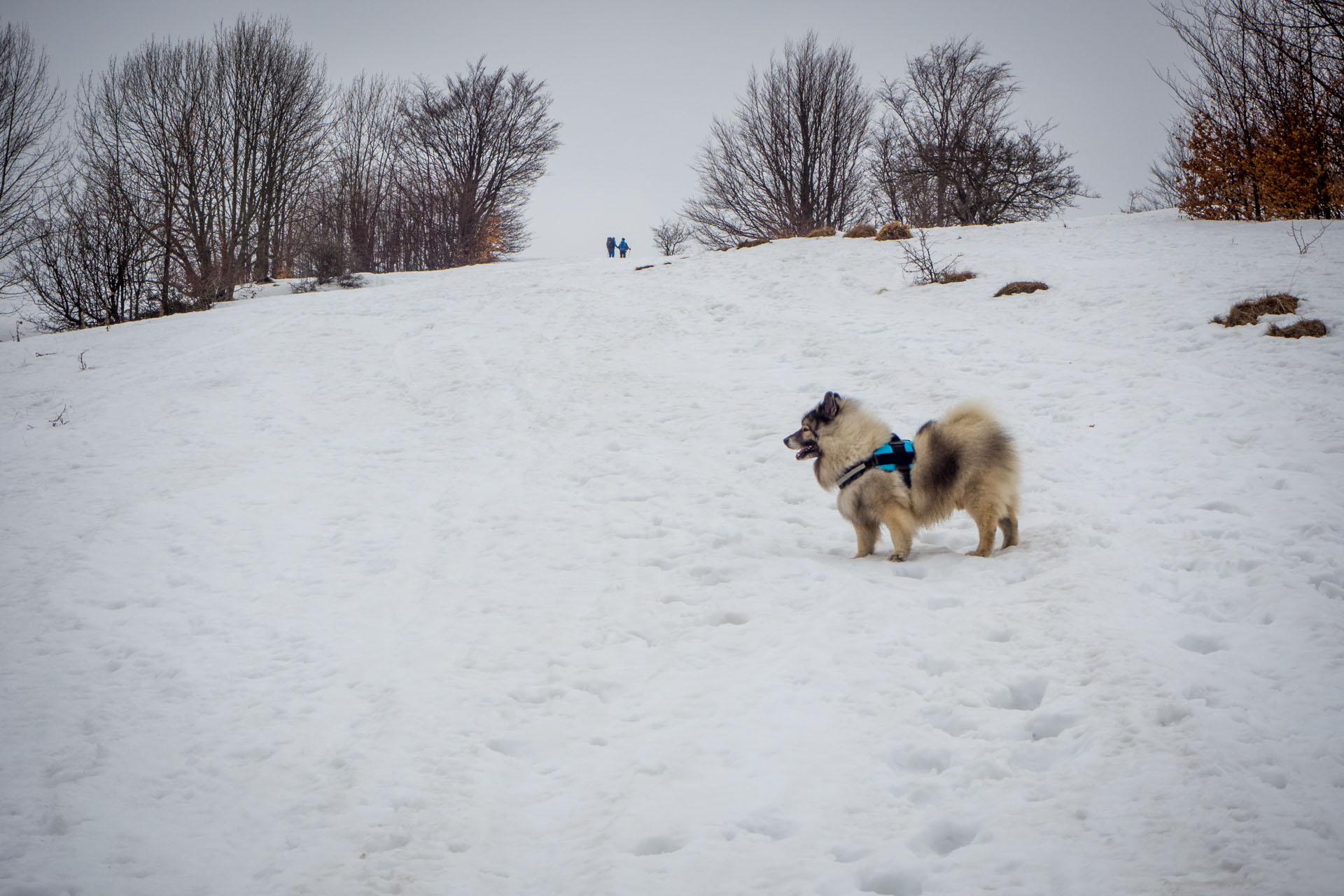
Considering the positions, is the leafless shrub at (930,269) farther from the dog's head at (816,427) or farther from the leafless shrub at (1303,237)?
the dog's head at (816,427)

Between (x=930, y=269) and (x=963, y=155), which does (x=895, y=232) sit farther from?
(x=963, y=155)

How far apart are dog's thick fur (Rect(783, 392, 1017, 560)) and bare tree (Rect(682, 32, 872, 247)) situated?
2360 cm

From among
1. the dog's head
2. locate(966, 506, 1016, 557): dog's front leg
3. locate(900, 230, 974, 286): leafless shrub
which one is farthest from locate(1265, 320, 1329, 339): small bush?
the dog's head

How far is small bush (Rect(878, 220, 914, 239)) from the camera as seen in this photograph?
54.5 ft

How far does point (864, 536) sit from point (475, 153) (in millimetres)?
31078

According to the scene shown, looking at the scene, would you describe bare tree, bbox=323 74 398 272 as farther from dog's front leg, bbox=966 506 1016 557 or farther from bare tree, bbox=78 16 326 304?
dog's front leg, bbox=966 506 1016 557

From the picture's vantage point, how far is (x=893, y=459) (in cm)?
490

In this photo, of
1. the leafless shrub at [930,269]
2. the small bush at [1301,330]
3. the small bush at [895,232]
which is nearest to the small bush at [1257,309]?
the small bush at [1301,330]

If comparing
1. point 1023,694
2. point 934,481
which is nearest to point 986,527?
point 934,481

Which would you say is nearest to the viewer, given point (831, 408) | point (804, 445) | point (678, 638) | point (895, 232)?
point (678, 638)

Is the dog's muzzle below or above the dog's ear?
below

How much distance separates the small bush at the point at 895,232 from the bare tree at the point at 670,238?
18665 millimetres

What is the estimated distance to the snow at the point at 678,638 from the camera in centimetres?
243

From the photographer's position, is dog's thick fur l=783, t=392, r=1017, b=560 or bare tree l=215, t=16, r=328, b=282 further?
bare tree l=215, t=16, r=328, b=282
